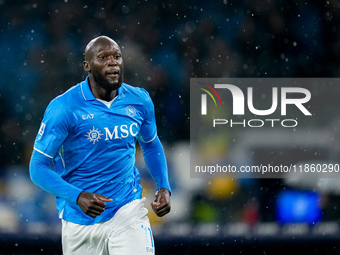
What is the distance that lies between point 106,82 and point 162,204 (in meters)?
0.68

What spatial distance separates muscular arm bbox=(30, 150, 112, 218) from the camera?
2.81 m

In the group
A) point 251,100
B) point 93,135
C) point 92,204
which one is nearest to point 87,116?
point 93,135

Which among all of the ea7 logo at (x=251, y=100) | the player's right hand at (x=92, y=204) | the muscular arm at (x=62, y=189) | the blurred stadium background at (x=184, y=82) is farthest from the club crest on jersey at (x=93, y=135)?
the ea7 logo at (x=251, y=100)

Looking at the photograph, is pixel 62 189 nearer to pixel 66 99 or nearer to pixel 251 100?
pixel 66 99

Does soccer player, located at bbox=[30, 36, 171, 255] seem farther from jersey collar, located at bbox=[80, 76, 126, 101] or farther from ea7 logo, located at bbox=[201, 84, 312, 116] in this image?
ea7 logo, located at bbox=[201, 84, 312, 116]

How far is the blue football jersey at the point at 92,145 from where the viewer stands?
3.06 meters

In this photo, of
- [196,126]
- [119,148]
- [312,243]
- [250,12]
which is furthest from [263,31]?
[119,148]

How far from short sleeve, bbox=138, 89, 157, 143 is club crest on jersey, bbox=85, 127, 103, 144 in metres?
0.34

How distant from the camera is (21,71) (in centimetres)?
600

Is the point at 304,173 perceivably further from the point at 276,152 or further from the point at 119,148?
the point at 119,148

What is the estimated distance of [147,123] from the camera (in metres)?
3.39

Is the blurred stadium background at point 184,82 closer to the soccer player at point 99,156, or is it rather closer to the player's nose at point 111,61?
the soccer player at point 99,156

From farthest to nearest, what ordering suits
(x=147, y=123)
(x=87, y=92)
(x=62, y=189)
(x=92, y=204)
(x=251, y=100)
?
(x=251, y=100) < (x=147, y=123) < (x=87, y=92) < (x=62, y=189) < (x=92, y=204)

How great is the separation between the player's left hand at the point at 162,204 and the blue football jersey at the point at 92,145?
158mm
